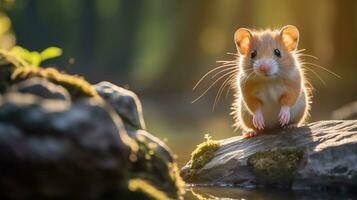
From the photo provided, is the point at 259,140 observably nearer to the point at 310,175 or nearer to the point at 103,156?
the point at 310,175

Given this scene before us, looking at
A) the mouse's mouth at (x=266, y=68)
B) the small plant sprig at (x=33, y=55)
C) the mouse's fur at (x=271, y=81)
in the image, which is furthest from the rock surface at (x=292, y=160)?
the small plant sprig at (x=33, y=55)

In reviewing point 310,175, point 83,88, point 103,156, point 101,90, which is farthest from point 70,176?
point 310,175

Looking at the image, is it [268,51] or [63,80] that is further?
[268,51]

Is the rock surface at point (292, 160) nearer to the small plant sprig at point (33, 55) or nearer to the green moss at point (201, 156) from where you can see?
the green moss at point (201, 156)

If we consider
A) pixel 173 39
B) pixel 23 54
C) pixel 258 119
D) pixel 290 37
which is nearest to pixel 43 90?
pixel 23 54

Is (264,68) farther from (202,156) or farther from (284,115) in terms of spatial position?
(202,156)

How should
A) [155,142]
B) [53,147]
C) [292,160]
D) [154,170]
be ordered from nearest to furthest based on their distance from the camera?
[53,147]
[154,170]
[155,142]
[292,160]

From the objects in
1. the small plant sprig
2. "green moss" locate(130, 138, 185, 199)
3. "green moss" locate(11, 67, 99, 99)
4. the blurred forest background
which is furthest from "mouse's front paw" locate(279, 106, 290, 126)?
the blurred forest background
